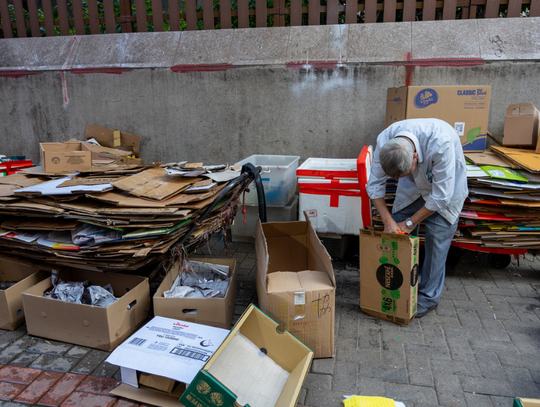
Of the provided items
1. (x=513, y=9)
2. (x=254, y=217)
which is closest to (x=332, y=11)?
(x=513, y=9)

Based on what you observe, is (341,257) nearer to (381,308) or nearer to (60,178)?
(381,308)

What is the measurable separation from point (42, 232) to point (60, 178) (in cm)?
52

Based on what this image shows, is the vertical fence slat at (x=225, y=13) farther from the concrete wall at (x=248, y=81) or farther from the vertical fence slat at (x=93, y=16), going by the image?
the vertical fence slat at (x=93, y=16)

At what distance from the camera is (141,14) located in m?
5.07

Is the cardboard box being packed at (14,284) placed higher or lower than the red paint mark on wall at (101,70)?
lower

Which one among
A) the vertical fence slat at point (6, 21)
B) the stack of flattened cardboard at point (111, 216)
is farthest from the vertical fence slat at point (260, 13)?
the vertical fence slat at point (6, 21)

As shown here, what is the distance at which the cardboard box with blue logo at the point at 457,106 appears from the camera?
3.44 meters

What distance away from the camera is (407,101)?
3541 millimetres

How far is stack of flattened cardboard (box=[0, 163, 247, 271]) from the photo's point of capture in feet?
7.93

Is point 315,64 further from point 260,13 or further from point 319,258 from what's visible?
point 319,258

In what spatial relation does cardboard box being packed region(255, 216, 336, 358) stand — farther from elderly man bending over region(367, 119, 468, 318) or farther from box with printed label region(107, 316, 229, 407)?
elderly man bending over region(367, 119, 468, 318)

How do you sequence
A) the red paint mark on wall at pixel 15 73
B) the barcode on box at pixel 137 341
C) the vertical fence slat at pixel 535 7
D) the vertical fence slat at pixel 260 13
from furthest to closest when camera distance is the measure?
the red paint mark on wall at pixel 15 73 < the vertical fence slat at pixel 260 13 < the vertical fence slat at pixel 535 7 < the barcode on box at pixel 137 341

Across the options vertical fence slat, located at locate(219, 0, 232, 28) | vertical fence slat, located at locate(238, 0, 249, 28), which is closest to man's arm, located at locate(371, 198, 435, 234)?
vertical fence slat, located at locate(238, 0, 249, 28)

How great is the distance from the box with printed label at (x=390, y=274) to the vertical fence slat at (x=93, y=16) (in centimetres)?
484
